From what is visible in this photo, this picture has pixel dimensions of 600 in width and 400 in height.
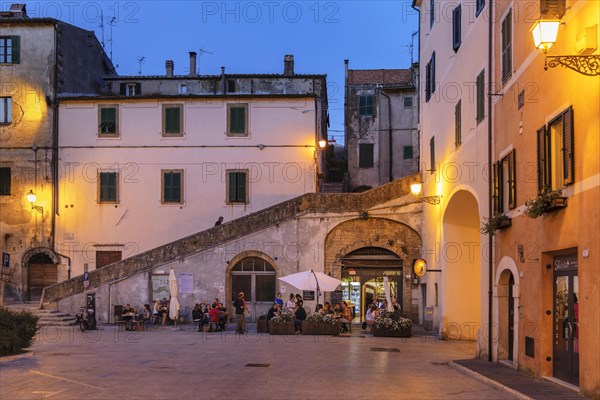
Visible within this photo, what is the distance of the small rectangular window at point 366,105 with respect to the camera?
50562mm

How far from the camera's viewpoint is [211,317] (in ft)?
101

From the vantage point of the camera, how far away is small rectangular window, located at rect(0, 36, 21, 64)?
129 feet

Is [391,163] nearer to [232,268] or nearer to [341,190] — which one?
[341,190]

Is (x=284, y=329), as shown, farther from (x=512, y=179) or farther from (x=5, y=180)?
(x=5, y=180)

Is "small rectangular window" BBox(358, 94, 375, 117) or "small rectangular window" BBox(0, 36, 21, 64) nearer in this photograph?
"small rectangular window" BBox(0, 36, 21, 64)

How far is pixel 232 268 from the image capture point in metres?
35.0

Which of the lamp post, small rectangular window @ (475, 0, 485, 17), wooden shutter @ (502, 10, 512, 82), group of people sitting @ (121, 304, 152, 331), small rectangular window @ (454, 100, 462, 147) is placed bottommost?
group of people sitting @ (121, 304, 152, 331)

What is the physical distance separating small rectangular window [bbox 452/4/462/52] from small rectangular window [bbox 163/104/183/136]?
1664 centimetres

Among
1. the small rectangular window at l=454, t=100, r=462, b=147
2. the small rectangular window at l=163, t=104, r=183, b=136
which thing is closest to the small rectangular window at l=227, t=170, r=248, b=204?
the small rectangular window at l=163, t=104, r=183, b=136

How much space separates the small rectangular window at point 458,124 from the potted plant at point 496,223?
17.5 feet

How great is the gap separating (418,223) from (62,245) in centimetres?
1630

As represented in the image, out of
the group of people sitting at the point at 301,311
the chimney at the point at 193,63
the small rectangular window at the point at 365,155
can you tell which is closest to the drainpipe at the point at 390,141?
the small rectangular window at the point at 365,155

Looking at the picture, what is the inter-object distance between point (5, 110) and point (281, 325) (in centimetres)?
1832

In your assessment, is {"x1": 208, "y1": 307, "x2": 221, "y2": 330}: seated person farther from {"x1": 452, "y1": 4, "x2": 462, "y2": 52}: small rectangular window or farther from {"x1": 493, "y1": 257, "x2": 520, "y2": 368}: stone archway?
{"x1": 493, "y1": 257, "x2": 520, "y2": 368}: stone archway
